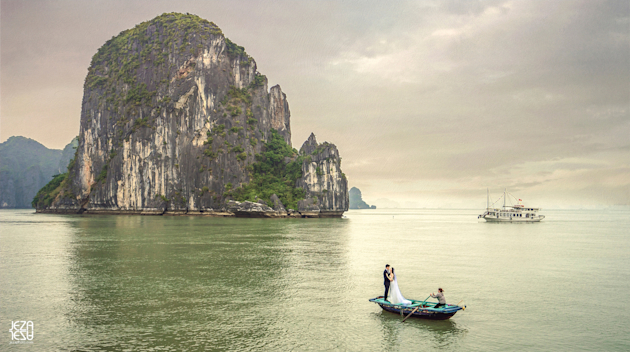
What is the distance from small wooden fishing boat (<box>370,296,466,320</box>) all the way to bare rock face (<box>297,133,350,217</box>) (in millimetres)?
92970

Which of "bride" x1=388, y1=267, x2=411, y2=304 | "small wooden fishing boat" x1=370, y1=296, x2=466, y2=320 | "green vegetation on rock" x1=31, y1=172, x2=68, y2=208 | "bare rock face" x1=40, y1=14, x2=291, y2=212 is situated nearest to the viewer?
"small wooden fishing boat" x1=370, y1=296, x2=466, y2=320

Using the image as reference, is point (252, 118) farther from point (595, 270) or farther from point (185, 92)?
point (595, 270)

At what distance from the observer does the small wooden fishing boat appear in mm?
16453

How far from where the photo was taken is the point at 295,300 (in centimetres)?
1997

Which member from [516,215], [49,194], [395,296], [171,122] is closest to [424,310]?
[395,296]

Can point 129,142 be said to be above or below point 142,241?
above

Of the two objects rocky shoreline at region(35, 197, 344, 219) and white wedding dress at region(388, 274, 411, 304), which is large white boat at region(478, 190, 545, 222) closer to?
rocky shoreline at region(35, 197, 344, 219)

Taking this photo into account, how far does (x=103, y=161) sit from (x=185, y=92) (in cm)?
3977

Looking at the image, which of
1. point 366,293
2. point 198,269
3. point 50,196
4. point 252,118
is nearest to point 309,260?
point 198,269

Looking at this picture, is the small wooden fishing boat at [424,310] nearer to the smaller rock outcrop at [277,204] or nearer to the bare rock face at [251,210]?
the bare rock face at [251,210]

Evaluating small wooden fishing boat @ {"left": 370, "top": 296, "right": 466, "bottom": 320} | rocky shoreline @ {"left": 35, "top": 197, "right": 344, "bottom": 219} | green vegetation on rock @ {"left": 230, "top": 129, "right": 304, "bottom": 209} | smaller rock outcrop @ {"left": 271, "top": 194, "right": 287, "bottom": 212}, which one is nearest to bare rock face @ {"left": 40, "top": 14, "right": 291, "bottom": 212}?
rocky shoreline @ {"left": 35, "top": 197, "right": 344, "bottom": 219}

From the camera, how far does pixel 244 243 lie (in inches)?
1730


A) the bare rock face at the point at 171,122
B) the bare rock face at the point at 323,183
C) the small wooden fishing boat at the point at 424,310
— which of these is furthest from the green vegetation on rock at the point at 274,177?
the small wooden fishing boat at the point at 424,310

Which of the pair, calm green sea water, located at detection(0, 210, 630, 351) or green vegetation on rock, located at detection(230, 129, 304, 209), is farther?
green vegetation on rock, located at detection(230, 129, 304, 209)
